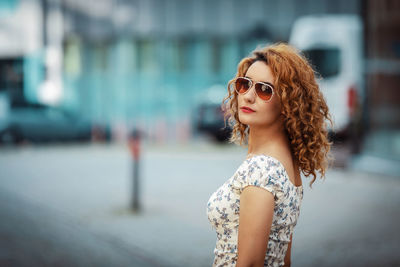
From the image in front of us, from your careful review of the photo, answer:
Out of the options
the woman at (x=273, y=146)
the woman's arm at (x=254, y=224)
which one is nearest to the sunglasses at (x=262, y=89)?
the woman at (x=273, y=146)

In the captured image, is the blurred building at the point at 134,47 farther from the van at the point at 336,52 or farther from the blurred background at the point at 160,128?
the van at the point at 336,52

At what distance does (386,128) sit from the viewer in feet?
42.2

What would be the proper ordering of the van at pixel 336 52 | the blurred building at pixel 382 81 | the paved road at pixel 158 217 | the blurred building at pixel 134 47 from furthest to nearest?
the blurred building at pixel 134 47 → the van at pixel 336 52 → the blurred building at pixel 382 81 → the paved road at pixel 158 217

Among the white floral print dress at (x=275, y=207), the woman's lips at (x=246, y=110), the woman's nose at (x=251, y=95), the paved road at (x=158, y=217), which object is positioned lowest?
the paved road at (x=158, y=217)

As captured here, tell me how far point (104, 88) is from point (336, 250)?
22596 mm

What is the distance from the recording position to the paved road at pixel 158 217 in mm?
5523

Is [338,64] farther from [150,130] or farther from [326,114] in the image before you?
[326,114]

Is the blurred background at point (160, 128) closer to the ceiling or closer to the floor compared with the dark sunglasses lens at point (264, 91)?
closer to the floor

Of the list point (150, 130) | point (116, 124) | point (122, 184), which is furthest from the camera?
point (150, 130)

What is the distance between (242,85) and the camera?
234cm

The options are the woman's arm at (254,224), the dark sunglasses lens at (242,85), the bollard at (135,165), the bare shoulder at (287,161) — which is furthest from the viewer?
the bollard at (135,165)

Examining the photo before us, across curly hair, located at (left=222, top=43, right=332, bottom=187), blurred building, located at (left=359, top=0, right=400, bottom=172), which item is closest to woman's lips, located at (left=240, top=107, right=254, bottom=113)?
curly hair, located at (left=222, top=43, right=332, bottom=187)

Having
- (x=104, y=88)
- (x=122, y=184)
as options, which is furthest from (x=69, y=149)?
(x=104, y=88)

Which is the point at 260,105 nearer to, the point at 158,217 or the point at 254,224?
the point at 254,224
